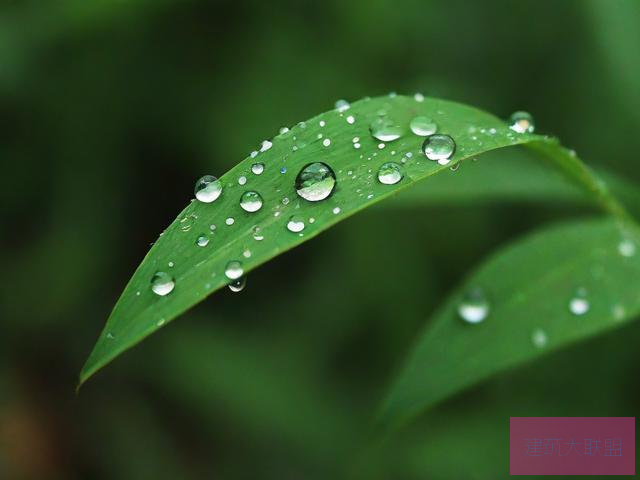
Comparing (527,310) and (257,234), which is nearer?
(257,234)

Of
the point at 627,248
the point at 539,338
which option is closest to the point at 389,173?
the point at 539,338

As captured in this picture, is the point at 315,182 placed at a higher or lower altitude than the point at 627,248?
lower

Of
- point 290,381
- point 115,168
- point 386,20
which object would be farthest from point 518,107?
point 115,168

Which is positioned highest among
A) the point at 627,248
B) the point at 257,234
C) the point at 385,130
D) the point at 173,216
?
the point at 173,216

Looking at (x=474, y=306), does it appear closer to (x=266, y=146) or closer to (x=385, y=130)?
(x=385, y=130)

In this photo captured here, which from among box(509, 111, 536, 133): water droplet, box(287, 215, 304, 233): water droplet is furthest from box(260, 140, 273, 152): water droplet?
box(509, 111, 536, 133): water droplet

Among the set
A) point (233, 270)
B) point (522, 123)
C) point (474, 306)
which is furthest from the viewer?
point (474, 306)

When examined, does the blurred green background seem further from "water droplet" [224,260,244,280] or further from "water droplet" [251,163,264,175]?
"water droplet" [224,260,244,280]
